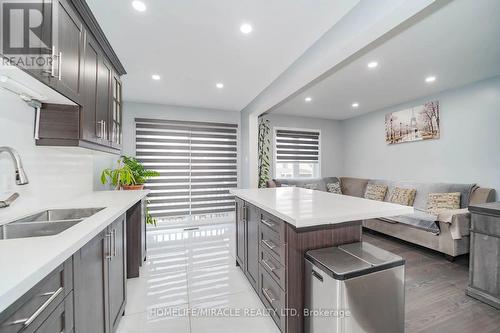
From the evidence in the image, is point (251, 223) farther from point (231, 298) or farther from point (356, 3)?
point (356, 3)

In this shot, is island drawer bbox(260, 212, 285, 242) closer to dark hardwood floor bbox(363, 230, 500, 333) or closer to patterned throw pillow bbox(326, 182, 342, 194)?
dark hardwood floor bbox(363, 230, 500, 333)

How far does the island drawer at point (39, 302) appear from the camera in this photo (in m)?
0.60

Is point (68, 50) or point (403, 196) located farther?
point (403, 196)

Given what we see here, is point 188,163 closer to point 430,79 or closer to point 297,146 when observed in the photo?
point 297,146

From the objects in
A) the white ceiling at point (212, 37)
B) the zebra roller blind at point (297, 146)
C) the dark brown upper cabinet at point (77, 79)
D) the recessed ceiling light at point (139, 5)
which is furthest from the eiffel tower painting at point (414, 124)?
the dark brown upper cabinet at point (77, 79)

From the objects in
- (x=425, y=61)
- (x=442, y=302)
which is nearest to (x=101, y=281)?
(x=442, y=302)

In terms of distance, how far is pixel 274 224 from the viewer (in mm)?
1585

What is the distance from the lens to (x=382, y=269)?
4.06 feet

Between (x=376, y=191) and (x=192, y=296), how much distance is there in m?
4.11

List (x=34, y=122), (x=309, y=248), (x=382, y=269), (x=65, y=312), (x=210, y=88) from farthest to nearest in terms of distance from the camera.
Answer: (x=210, y=88)
(x=34, y=122)
(x=309, y=248)
(x=382, y=269)
(x=65, y=312)

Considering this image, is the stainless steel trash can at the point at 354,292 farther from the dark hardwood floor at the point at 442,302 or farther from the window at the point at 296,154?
the window at the point at 296,154

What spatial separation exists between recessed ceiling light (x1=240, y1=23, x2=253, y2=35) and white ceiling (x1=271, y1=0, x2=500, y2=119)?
4.30 feet

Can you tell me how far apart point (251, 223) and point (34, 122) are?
193cm

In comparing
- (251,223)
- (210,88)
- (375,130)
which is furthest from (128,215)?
(375,130)
